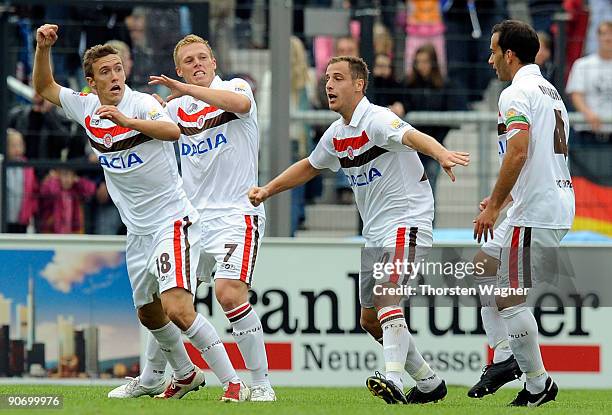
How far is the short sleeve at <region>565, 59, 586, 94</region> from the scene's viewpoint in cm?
1364

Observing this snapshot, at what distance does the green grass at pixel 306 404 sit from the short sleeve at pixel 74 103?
186 centimetres

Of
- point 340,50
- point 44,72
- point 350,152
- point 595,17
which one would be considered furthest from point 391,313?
point 595,17

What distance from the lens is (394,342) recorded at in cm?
920

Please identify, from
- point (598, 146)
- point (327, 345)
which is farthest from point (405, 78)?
point (327, 345)

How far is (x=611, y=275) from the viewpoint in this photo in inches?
484

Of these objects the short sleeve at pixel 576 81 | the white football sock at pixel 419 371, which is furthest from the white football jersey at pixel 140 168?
the short sleeve at pixel 576 81

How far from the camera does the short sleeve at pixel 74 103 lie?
9.62m

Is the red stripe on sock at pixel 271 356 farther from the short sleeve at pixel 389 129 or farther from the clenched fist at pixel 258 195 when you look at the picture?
the short sleeve at pixel 389 129

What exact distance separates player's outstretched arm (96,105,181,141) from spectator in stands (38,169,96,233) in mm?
3475

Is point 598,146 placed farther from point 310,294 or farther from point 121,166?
point 121,166

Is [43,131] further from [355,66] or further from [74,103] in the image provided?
[355,66]

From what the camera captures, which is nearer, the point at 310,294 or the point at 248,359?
the point at 248,359

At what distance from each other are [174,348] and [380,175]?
1773 millimetres

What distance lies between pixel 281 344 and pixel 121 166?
3213 mm
